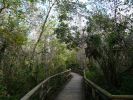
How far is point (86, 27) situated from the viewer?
19.8 metres

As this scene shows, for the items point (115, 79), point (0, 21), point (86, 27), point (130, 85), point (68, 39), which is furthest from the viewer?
point (68, 39)

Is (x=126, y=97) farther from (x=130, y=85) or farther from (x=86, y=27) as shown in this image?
(x=86, y=27)

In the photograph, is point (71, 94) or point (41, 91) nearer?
point (41, 91)

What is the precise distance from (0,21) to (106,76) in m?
6.14

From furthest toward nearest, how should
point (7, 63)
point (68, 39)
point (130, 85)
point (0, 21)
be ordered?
point (68, 39), point (0, 21), point (7, 63), point (130, 85)

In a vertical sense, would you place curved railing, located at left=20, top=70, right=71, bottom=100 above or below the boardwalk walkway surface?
above

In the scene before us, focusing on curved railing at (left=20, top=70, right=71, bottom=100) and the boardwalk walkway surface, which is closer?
curved railing at (left=20, top=70, right=71, bottom=100)

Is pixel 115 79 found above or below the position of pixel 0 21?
below

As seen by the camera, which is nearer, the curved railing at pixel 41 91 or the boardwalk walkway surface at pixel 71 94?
the curved railing at pixel 41 91

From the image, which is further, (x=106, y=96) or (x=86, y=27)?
(x=86, y=27)

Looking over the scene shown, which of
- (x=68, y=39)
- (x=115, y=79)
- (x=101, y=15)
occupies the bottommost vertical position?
(x=115, y=79)

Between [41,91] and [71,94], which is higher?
[41,91]

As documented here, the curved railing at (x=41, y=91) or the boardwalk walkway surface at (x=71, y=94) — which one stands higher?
the curved railing at (x=41, y=91)

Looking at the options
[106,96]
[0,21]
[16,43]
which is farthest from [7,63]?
[106,96]
